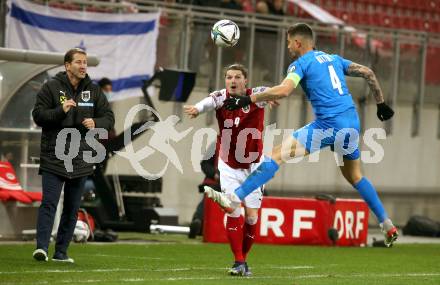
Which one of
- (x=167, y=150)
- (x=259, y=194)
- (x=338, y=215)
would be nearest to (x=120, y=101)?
(x=167, y=150)

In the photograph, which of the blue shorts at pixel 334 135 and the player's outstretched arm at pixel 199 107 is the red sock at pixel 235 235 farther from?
the player's outstretched arm at pixel 199 107

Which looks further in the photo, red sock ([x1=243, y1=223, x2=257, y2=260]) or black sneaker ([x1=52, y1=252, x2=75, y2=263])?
black sneaker ([x1=52, y1=252, x2=75, y2=263])

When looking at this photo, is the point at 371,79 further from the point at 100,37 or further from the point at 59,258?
the point at 100,37

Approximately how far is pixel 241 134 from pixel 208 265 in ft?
5.86

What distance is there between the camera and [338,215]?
1667 cm

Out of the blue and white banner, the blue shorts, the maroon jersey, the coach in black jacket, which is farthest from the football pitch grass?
the blue and white banner

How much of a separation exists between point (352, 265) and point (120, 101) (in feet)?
23.6

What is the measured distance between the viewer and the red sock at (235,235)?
34.4ft

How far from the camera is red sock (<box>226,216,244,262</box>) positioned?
10.5 metres

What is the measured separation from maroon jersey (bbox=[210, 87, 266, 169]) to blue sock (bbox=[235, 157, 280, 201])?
0.63m

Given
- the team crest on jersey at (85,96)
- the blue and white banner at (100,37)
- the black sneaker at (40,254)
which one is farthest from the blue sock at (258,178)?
the blue and white banner at (100,37)

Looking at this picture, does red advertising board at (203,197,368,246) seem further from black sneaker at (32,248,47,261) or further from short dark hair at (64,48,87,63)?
short dark hair at (64,48,87,63)

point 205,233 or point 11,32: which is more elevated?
point 11,32

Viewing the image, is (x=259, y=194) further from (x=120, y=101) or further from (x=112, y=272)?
(x=120, y=101)
